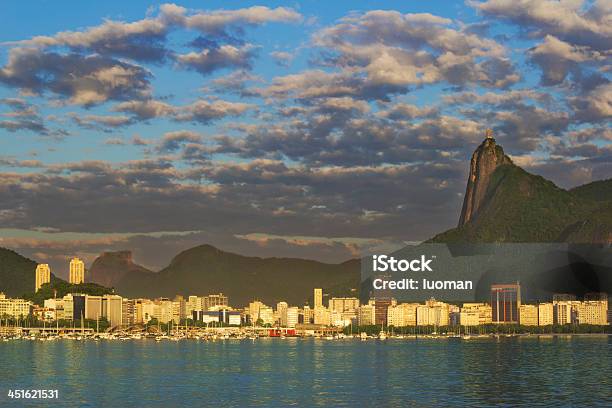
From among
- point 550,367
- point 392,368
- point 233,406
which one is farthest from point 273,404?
point 550,367

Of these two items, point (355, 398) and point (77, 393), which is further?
point (77, 393)

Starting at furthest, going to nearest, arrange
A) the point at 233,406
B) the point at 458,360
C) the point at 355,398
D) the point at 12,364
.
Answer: the point at 458,360 → the point at 12,364 → the point at 355,398 → the point at 233,406

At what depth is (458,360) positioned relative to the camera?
365 ft

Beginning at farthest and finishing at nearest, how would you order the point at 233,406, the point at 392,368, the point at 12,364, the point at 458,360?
Result: the point at 458,360, the point at 12,364, the point at 392,368, the point at 233,406

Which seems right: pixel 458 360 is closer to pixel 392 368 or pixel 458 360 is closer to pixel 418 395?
pixel 392 368

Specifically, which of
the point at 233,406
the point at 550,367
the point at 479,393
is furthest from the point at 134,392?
the point at 550,367

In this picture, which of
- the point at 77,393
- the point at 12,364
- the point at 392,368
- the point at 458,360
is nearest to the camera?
the point at 77,393

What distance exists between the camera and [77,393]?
67000mm

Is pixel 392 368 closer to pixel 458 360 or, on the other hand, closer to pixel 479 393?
pixel 458 360

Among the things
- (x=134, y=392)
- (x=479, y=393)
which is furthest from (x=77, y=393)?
(x=479, y=393)

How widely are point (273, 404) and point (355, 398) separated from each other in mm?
6657

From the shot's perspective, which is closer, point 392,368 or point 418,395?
point 418,395

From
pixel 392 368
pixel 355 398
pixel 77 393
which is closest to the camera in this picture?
pixel 355 398

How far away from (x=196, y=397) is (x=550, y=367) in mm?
47517
